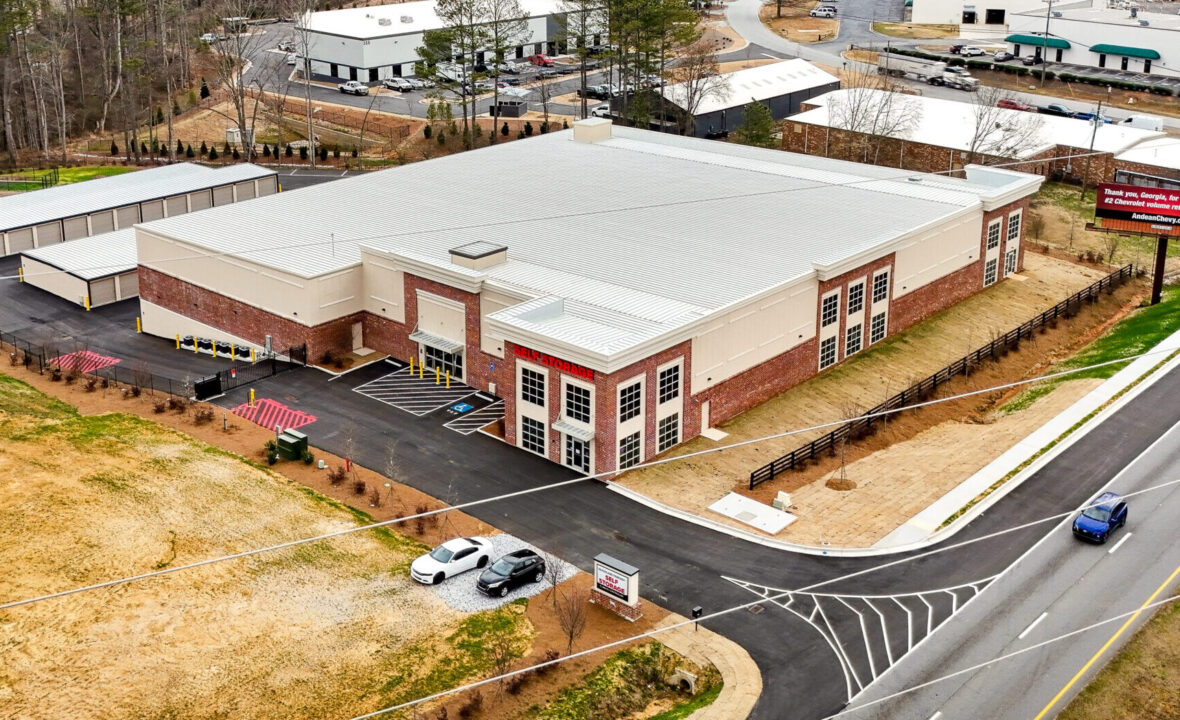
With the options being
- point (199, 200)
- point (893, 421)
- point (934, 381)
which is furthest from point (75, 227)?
point (934, 381)

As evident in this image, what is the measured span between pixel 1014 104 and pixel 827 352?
59.9m

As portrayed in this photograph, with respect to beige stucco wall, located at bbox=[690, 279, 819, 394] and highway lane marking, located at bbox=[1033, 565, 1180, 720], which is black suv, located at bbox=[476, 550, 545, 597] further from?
highway lane marking, located at bbox=[1033, 565, 1180, 720]

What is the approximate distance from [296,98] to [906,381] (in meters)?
81.4

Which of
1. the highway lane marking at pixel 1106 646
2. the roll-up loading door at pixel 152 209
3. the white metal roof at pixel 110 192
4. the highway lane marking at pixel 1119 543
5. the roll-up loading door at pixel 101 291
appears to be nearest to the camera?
the highway lane marking at pixel 1106 646

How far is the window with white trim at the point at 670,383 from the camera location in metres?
53.7

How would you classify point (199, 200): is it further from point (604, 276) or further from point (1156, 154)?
point (1156, 154)

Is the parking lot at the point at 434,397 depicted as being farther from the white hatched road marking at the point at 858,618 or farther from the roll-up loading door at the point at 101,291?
the roll-up loading door at the point at 101,291

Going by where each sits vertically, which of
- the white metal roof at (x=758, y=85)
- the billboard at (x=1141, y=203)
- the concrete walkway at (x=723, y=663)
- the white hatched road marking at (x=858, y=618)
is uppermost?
the white metal roof at (x=758, y=85)

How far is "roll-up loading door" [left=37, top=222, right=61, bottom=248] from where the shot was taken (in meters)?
82.7

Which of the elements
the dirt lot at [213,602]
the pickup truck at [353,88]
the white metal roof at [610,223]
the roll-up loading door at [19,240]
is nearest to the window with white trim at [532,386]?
the white metal roof at [610,223]

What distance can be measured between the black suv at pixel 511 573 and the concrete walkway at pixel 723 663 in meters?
4.99

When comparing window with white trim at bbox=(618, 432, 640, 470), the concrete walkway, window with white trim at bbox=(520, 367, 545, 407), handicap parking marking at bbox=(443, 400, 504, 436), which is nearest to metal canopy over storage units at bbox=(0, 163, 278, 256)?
handicap parking marking at bbox=(443, 400, 504, 436)

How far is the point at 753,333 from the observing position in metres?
58.2

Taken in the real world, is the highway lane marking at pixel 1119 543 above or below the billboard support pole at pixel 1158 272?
below
